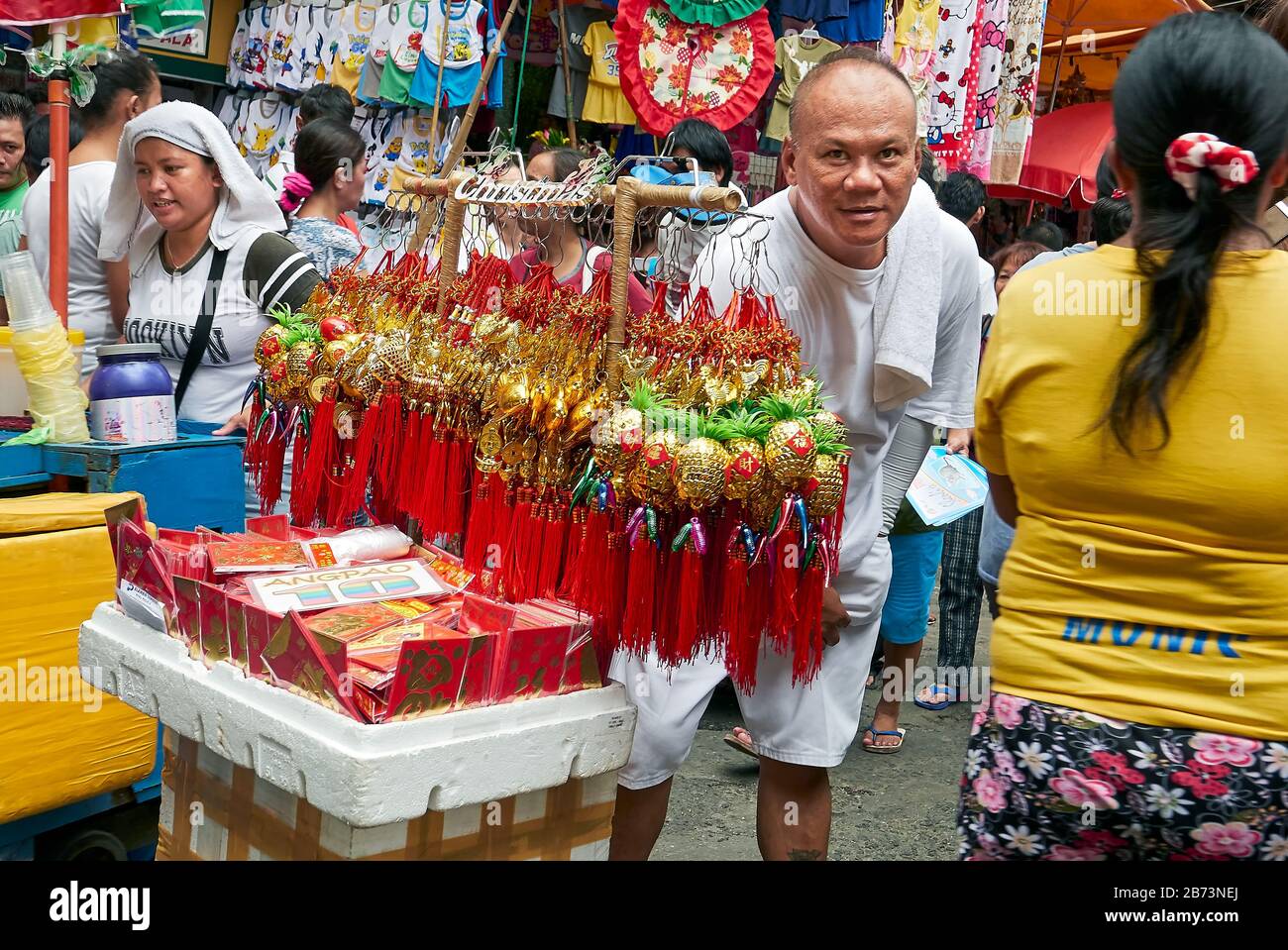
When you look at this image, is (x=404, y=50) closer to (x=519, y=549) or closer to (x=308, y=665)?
(x=519, y=549)

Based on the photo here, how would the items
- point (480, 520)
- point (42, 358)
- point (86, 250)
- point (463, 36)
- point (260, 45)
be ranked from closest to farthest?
point (480, 520)
point (42, 358)
point (86, 250)
point (463, 36)
point (260, 45)

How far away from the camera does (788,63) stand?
5.55 m

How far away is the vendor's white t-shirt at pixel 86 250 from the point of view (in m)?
3.46

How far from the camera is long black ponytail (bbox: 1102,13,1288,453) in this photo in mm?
1311

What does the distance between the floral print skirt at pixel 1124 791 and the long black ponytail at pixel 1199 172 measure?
13.6 inches

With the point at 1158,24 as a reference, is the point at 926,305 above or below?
below

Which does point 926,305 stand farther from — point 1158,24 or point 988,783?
point 988,783

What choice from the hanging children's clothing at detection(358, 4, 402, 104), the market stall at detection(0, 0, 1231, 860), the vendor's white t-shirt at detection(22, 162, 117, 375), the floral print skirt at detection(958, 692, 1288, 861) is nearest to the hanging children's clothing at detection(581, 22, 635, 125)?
the hanging children's clothing at detection(358, 4, 402, 104)

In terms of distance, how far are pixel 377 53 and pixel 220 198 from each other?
334 cm

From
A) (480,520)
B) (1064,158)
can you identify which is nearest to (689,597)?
(480,520)
